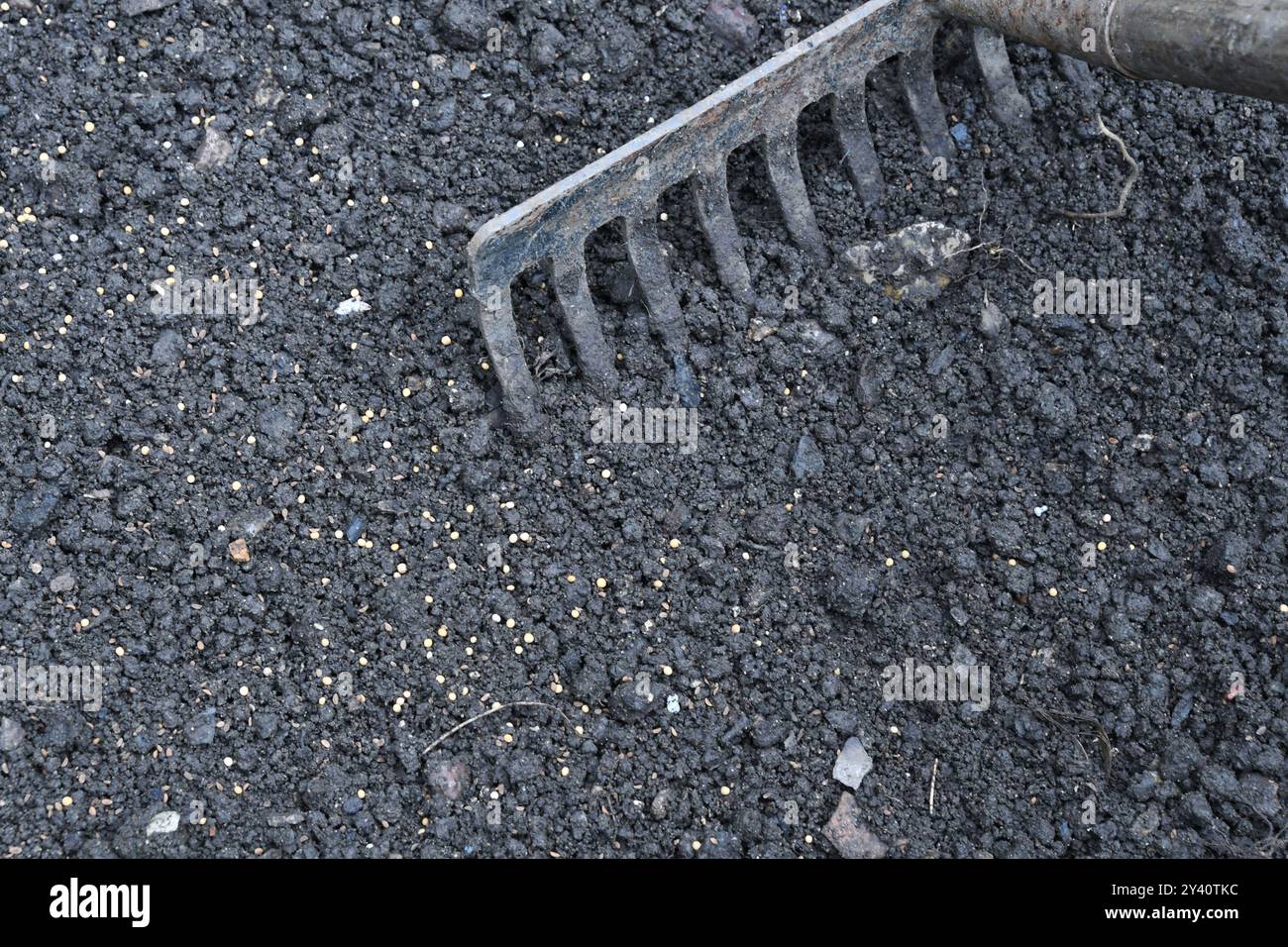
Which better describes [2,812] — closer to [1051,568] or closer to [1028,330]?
[1051,568]

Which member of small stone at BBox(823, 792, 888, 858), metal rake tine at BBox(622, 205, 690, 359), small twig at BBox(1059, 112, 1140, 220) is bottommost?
small stone at BBox(823, 792, 888, 858)

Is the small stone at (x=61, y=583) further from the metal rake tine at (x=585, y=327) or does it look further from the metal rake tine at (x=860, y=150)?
the metal rake tine at (x=860, y=150)

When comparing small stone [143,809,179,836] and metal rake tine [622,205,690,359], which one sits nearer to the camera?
→ small stone [143,809,179,836]

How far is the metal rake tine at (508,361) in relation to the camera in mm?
3656

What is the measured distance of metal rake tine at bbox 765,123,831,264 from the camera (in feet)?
12.9

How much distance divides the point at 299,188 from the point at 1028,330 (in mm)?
2093

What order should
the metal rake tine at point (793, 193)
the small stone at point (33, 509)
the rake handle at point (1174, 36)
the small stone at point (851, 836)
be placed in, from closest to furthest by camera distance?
the rake handle at point (1174, 36) → the small stone at point (851, 836) → the small stone at point (33, 509) → the metal rake tine at point (793, 193)

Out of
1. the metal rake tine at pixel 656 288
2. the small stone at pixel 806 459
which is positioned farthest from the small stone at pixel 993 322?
the metal rake tine at pixel 656 288

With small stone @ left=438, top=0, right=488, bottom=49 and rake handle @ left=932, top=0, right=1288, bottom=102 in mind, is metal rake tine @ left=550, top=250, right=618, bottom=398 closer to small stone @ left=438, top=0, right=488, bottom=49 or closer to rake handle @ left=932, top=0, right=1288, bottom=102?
small stone @ left=438, top=0, right=488, bottom=49

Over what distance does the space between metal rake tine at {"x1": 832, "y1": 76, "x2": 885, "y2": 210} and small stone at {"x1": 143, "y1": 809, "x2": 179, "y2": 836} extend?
252 centimetres

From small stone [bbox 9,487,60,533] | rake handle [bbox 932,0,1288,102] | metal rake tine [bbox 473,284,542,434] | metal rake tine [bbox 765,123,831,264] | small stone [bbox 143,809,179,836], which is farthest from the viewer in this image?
metal rake tine [bbox 765,123,831,264]

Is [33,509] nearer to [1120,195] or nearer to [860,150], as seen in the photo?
[860,150]

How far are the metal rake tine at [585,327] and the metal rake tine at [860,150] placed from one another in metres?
0.87

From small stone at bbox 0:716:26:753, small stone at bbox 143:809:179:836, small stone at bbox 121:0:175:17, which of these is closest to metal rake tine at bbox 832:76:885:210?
small stone at bbox 121:0:175:17
